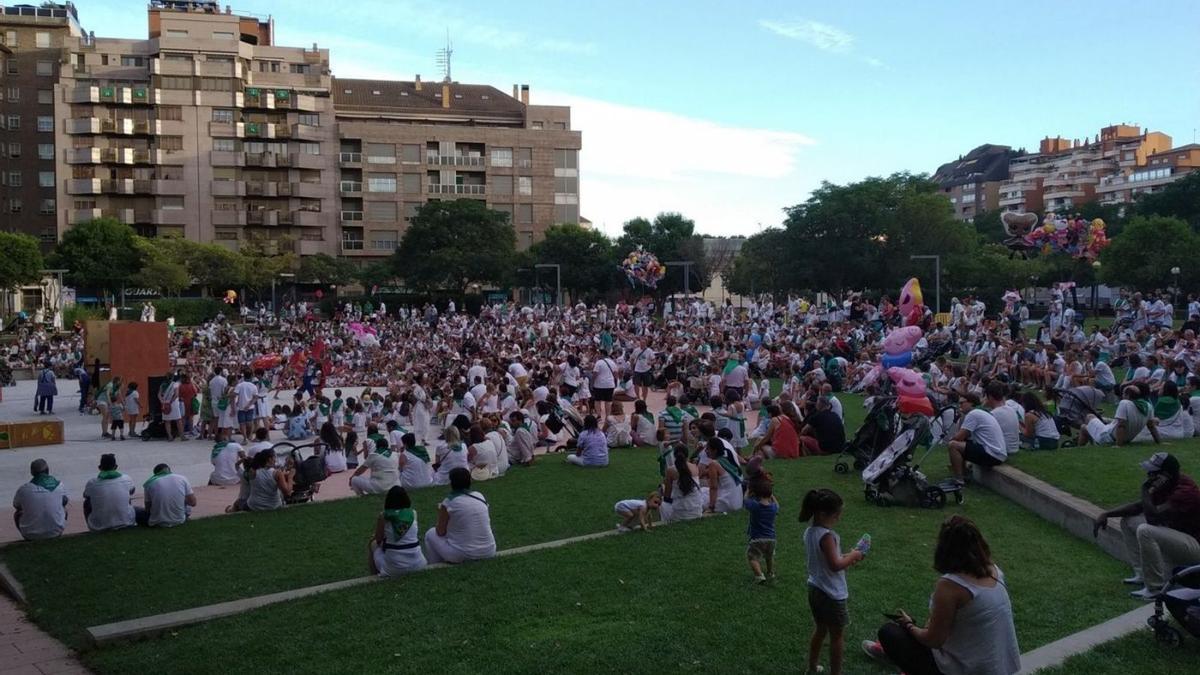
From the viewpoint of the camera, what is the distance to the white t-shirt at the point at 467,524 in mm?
8617

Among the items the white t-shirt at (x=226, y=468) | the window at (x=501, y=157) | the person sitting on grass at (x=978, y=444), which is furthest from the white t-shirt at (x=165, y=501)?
the window at (x=501, y=157)

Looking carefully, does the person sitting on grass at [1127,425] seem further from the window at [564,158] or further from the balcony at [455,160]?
the window at [564,158]

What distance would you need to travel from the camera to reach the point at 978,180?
119m

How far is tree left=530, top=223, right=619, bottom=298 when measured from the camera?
7281cm

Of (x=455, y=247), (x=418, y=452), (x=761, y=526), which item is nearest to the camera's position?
(x=761, y=526)

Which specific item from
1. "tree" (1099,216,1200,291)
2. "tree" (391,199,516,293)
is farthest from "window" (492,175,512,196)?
"tree" (1099,216,1200,291)

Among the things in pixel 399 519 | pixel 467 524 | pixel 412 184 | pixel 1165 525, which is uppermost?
pixel 412 184

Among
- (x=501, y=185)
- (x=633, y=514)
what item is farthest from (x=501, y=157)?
(x=633, y=514)

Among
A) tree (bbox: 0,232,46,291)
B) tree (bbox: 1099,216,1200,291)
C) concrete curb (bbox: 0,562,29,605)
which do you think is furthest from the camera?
tree (bbox: 0,232,46,291)

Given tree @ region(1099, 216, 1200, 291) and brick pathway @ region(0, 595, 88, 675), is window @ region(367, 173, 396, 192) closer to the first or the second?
tree @ region(1099, 216, 1200, 291)

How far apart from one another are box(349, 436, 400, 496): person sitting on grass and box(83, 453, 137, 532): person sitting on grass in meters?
2.93

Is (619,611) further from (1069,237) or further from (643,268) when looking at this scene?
(643,268)

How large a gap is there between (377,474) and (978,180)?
392ft

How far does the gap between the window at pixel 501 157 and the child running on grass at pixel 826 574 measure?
79622 millimetres
